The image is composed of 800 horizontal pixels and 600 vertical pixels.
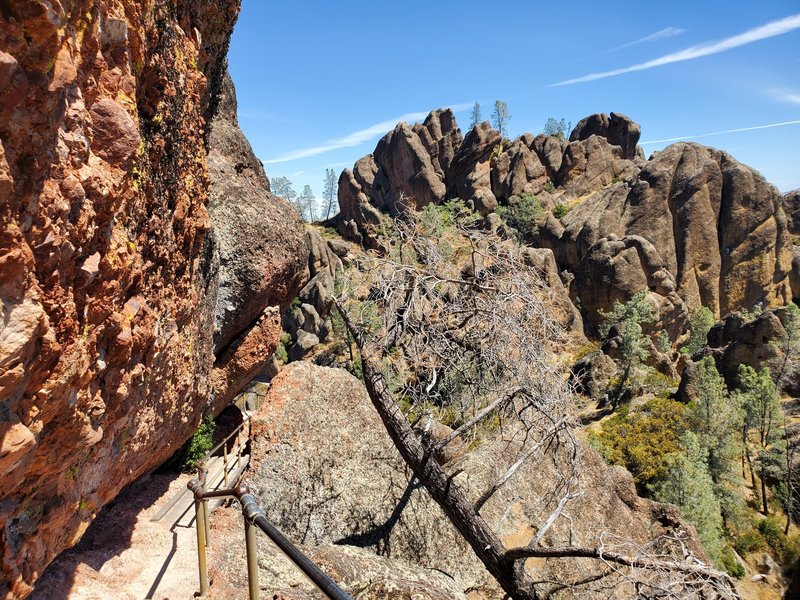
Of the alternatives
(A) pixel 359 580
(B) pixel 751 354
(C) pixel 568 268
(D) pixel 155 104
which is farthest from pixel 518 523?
(C) pixel 568 268

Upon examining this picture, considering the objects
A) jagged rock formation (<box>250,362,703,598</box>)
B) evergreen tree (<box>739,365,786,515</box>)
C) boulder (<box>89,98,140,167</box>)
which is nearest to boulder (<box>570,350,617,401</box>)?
evergreen tree (<box>739,365,786,515</box>)

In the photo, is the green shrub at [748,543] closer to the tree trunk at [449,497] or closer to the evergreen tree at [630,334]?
the evergreen tree at [630,334]

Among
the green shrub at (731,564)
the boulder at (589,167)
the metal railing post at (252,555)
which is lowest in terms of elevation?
the green shrub at (731,564)

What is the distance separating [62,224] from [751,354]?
40207mm

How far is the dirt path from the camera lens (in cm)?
458

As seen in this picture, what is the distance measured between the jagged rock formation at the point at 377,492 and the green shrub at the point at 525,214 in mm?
42984

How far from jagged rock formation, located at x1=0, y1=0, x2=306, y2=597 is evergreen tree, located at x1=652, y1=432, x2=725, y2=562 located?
19.7 meters

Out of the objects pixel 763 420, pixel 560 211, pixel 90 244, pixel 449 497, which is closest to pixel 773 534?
pixel 763 420

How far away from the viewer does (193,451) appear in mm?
8844

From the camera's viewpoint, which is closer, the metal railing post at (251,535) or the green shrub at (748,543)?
the metal railing post at (251,535)

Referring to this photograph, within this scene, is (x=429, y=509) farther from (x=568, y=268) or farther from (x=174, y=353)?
(x=568, y=268)

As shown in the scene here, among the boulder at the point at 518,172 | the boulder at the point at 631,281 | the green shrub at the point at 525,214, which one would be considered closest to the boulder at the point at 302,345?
the green shrub at the point at 525,214

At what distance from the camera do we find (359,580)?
612cm

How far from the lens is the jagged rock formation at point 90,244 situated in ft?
7.21
